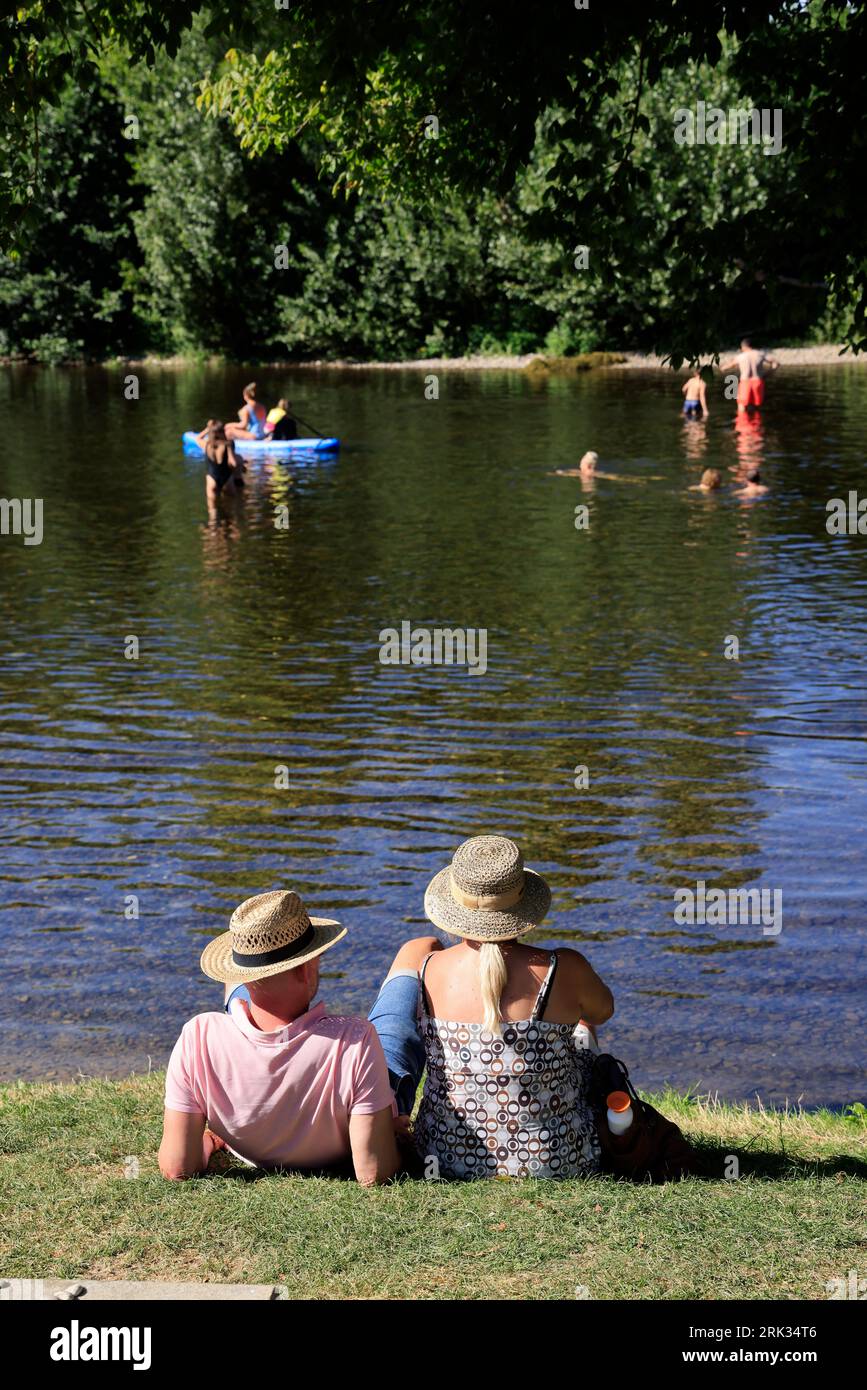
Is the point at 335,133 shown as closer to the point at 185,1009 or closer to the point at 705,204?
the point at 185,1009

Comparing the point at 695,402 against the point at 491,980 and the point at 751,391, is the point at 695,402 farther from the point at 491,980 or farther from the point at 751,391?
the point at 491,980

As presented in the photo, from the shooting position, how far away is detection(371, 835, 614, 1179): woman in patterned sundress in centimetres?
532

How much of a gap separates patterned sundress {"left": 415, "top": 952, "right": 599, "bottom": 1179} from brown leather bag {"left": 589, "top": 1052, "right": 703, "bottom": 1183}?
0.13 ft

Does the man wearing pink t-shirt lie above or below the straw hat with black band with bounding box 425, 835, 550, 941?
below

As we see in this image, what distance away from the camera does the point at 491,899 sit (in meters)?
5.35

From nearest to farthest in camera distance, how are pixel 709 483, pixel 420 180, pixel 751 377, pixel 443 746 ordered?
pixel 443 746 → pixel 420 180 → pixel 709 483 → pixel 751 377

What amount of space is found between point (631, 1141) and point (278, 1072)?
4.39ft

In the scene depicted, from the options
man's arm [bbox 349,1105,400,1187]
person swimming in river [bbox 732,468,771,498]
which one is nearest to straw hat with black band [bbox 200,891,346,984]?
man's arm [bbox 349,1105,400,1187]

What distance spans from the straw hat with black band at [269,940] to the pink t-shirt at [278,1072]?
7.7 inches

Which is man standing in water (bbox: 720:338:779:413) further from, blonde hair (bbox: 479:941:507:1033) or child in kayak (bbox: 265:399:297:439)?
blonde hair (bbox: 479:941:507:1033)

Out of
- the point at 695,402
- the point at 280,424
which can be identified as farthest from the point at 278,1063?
the point at 695,402
